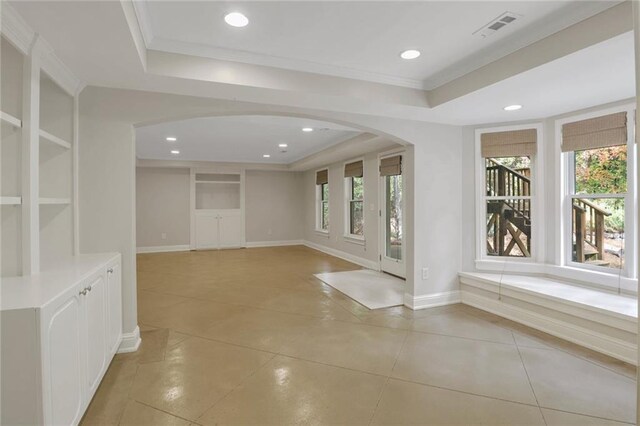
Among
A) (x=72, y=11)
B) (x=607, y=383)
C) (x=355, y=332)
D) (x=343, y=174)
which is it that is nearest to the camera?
(x=72, y=11)

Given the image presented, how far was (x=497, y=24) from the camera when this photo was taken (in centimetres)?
215

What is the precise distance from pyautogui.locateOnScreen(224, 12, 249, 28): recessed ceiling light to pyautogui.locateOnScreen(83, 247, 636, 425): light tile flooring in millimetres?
2469

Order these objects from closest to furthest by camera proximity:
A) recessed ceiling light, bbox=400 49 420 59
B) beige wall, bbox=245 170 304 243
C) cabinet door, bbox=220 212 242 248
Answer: recessed ceiling light, bbox=400 49 420 59
cabinet door, bbox=220 212 242 248
beige wall, bbox=245 170 304 243

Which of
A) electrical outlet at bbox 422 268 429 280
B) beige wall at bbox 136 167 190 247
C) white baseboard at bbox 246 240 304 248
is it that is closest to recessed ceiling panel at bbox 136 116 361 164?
beige wall at bbox 136 167 190 247

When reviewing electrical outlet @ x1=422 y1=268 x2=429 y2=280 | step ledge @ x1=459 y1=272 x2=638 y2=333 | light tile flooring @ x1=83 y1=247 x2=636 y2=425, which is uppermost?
electrical outlet @ x1=422 y1=268 x2=429 y2=280

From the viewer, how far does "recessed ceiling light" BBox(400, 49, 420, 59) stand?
8.23 feet

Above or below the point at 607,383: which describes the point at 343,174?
above

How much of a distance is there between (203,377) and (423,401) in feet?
5.05

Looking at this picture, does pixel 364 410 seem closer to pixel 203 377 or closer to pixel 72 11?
pixel 203 377

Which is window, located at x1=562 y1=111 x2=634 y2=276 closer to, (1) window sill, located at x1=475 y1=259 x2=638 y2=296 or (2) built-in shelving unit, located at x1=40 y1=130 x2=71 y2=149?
(1) window sill, located at x1=475 y1=259 x2=638 y2=296

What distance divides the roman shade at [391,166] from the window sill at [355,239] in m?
1.50

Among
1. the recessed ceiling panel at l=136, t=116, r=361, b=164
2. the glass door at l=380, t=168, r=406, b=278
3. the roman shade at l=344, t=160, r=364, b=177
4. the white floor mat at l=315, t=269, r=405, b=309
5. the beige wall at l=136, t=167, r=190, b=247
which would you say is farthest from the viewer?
the beige wall at l=136, t=167, r=190, b=247

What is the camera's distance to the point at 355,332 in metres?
3.12

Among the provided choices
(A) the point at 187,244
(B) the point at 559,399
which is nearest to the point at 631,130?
(B) the point at 559,399
